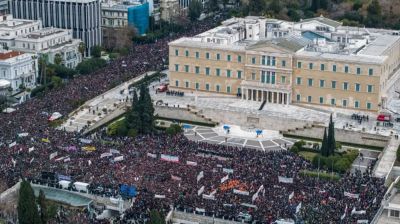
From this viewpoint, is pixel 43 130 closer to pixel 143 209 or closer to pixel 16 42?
pixel 143 209

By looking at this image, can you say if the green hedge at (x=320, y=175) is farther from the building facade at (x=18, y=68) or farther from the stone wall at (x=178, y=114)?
the building facade at (x=18, y=68)

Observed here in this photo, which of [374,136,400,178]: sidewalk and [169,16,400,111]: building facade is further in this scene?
[169,16,400,111]: building facade

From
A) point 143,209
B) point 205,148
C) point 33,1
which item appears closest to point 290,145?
point 205,148

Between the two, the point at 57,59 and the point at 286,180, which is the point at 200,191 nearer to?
the point at 286,180

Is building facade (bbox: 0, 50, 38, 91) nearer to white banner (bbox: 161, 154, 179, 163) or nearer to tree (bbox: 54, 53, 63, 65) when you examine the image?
tree (bbox: 54, 53, 63, 65)

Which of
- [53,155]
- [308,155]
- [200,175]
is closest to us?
[200,175]

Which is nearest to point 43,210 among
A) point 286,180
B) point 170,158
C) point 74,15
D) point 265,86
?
point 170,158

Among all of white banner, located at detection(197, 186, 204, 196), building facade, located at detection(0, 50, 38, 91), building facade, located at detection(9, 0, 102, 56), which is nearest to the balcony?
building facade, located at detection(0, 50, 38, 91)
